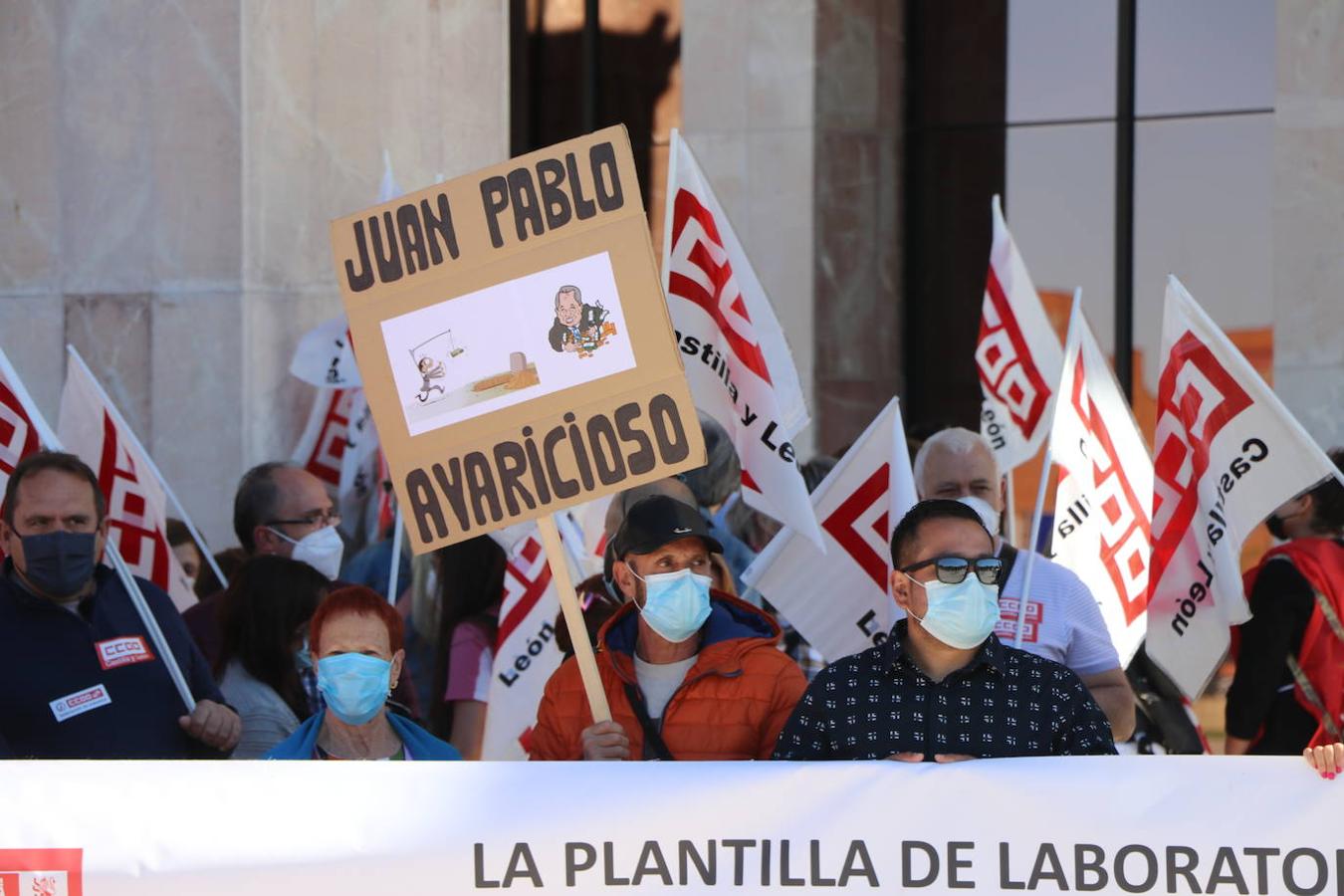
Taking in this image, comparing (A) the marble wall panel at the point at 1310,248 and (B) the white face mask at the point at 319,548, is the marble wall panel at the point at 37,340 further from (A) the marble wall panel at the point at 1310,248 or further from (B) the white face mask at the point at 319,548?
(A) the marble wall panel at the point at 1310,248

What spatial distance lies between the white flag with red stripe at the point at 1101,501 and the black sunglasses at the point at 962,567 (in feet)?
6.65

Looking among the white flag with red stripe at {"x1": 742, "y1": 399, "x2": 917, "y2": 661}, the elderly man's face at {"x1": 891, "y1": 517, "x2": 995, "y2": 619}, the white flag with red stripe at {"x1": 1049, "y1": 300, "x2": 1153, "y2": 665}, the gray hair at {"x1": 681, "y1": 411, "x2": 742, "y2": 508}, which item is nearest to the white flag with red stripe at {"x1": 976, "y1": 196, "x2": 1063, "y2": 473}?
the gray hair at {"x1": 681, "y1": 411, "x2": 742, "y2": 508}

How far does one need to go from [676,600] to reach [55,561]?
1.66 metres

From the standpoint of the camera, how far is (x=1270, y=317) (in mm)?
11180

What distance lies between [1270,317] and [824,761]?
7.69 m

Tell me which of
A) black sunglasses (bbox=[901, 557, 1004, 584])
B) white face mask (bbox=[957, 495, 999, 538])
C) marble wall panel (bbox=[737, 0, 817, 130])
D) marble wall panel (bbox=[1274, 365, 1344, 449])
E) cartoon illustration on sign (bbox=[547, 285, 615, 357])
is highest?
marble wall panel (bbox=[737, 0, 817, 130])

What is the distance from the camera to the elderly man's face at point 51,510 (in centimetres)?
519

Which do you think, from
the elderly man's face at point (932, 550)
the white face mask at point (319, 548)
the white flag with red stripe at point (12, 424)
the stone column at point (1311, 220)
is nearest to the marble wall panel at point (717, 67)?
the stone column at point (1311, 220)

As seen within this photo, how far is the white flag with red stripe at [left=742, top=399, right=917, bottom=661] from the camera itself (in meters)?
6.11

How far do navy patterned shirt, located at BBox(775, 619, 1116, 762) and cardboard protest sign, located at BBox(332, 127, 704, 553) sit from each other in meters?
0.63

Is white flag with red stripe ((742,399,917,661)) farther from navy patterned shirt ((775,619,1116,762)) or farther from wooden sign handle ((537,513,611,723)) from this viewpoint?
navy patterned shirt ((775,619,1116,762))

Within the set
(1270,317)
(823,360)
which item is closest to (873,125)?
(823,360)

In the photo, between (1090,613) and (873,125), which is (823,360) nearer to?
(873,125)

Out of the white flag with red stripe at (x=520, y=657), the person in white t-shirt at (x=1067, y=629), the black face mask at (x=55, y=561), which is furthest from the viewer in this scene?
the white flag with red stripe at (x=520, y=657)
